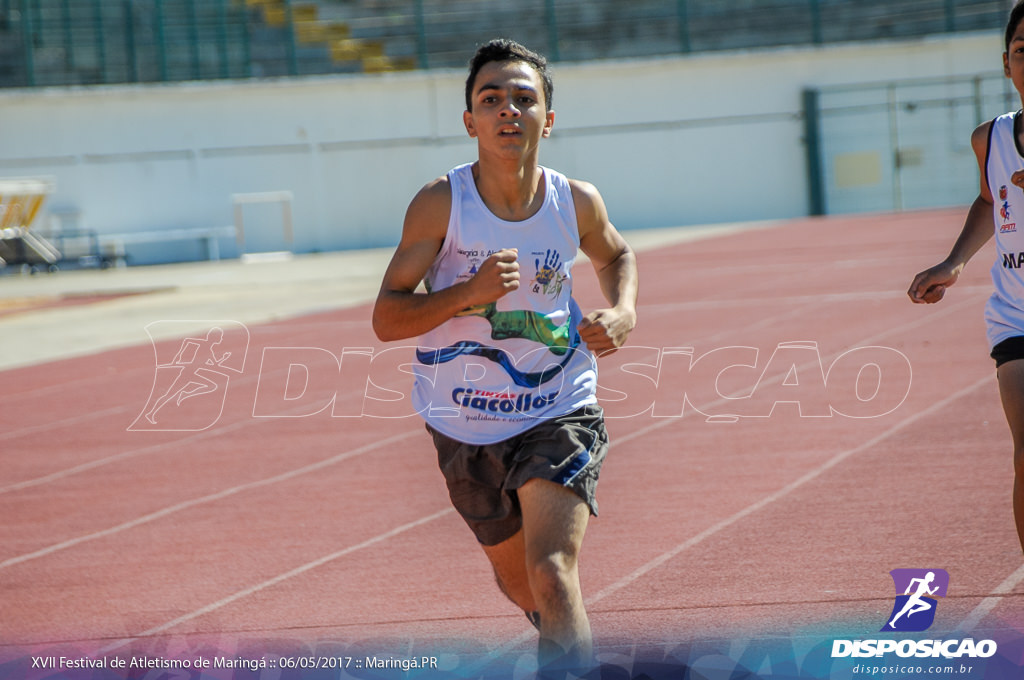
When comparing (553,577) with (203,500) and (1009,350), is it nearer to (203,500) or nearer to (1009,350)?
(1009,350)

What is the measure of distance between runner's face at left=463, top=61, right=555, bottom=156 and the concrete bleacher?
31813mm

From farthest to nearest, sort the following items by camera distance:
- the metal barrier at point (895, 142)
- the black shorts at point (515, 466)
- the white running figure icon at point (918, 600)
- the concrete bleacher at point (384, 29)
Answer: the metal barrier at point (895, 142) < the concrete bleacher at point (384, 29) < the white running figure icon at point (918, 600) < the black shorts at point (515, 466)

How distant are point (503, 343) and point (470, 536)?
2.71 metres

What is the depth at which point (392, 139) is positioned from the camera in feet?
112

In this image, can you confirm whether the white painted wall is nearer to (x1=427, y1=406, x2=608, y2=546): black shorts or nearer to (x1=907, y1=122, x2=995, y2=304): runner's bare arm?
(x1=907, y1=122, x2=995, y2=304): runner's bare arm

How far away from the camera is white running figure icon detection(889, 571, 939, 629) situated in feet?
15.3

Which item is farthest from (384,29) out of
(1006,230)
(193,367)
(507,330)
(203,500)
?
(507,330)

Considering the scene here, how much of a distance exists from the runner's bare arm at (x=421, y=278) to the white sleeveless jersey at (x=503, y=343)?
0.15 feet

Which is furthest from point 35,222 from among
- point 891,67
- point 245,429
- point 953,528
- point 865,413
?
point 953,528

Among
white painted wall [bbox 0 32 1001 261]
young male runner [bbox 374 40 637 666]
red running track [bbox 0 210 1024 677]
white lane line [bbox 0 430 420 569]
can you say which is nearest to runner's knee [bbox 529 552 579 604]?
young male runner [bbox 374 40 637 666]

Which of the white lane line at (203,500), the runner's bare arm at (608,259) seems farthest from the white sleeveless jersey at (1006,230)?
the white lane line at (203,500)

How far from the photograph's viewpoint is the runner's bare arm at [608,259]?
3783 millimetres

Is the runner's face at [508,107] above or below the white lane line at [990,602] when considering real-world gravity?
above

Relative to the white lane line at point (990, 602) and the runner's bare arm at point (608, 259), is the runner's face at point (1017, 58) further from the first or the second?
the white lane line at point (990, 602)
